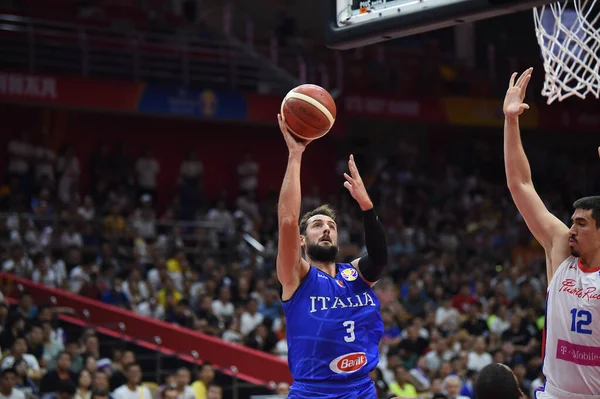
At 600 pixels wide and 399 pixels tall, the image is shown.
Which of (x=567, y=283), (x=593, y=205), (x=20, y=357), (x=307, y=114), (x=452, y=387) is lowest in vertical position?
(x=452, y=387)

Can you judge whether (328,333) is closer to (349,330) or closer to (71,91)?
(349,330)

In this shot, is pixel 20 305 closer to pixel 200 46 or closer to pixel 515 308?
pixel 515 308

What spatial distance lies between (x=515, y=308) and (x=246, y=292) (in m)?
4.22

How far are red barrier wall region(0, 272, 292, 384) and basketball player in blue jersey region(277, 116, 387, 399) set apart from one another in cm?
661

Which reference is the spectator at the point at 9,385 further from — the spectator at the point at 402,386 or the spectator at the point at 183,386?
the spectator at the point at 402,386

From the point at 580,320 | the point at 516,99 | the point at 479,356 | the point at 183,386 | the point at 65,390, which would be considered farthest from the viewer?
the point at 479,356

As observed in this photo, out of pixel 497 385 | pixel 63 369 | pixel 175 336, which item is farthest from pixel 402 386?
pixel 497 385

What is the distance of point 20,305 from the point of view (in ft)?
36.6

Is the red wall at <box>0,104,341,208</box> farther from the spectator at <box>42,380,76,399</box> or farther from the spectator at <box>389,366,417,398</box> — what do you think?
the spectator at <box>389,366,417,398</box>

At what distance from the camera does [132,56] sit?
683 inches

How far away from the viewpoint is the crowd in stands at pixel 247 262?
11609 millimetres

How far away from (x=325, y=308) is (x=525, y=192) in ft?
3.89

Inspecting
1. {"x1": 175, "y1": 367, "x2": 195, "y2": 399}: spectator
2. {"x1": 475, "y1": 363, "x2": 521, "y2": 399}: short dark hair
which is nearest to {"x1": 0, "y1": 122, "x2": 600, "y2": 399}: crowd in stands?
{"x1": 175, "y1": 367, "x2": 195, "y2": 399}: spectator

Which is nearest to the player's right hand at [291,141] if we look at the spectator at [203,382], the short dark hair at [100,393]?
the short dark hair at [100,393]
